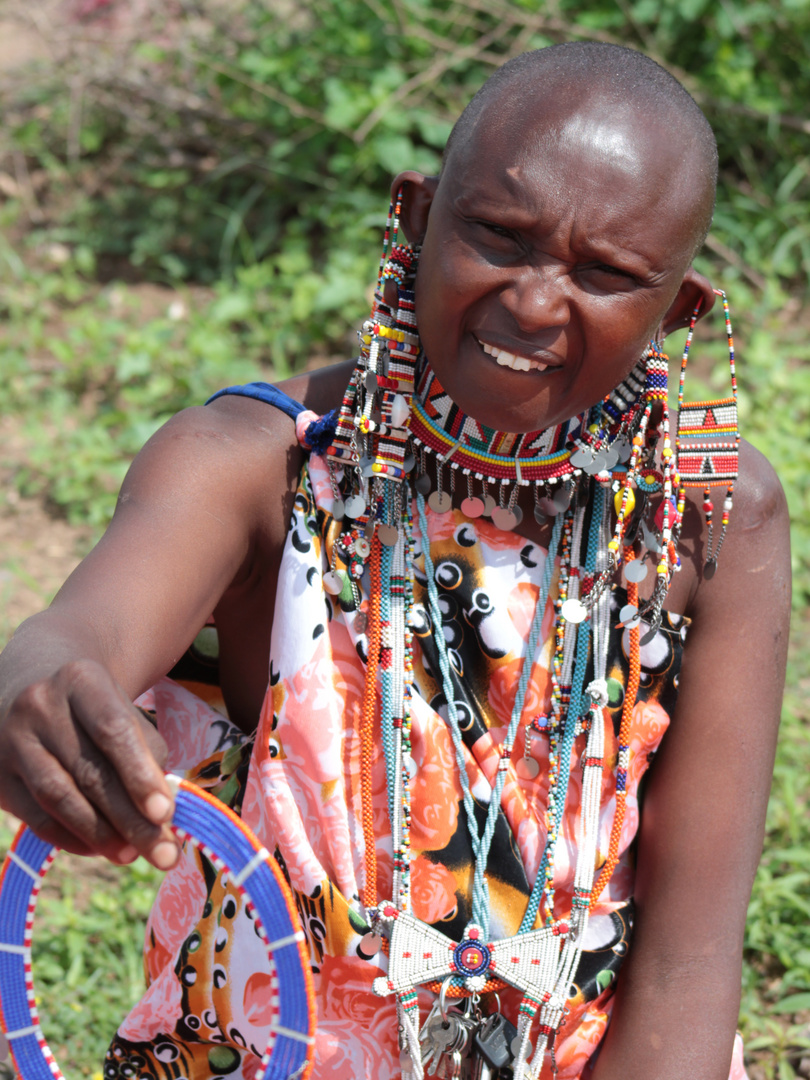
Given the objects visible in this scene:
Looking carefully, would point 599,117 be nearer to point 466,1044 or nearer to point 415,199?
point 415,199

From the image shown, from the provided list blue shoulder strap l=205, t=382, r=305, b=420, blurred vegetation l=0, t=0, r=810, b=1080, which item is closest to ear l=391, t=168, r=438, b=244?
blue shoulder strap l=205, t=382, r=305, b=420

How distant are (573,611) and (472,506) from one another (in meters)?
0.22

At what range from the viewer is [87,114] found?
5516 millimetres

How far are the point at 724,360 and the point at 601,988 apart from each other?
3.15m

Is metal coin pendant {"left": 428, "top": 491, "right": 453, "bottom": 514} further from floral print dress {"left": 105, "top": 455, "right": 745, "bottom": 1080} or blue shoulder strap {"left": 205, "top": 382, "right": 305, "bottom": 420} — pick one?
blue shoulder strap {"left": 205, "top": 382, "right": 305, "bottom": 420}

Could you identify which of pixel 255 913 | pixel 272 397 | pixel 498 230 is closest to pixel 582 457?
pixel 498 230

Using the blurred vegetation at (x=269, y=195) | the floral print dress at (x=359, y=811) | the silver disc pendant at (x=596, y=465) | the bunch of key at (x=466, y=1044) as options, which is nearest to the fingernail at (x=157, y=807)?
the floral print dress at (x=359, y=811)

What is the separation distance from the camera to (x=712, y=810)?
1.87 meters

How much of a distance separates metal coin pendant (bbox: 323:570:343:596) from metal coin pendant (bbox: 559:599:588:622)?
344 mm

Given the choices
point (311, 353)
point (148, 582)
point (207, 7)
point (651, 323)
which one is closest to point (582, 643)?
point (651, 323)

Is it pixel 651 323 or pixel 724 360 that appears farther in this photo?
pixel 724 360

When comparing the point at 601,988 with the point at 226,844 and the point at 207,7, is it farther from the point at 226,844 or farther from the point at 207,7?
the point at 207,7

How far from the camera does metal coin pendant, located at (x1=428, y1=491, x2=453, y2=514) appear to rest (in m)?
1.82

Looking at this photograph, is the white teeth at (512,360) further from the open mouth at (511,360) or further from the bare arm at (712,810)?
the bare arm at (712,810)
